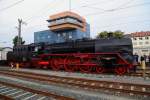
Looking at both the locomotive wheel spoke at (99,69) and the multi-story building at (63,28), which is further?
the multi-story building at (63,28)

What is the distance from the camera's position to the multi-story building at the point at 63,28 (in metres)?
95.8

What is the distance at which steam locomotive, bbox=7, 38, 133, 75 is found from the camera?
1842 cm

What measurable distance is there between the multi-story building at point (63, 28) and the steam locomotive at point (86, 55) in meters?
67.7

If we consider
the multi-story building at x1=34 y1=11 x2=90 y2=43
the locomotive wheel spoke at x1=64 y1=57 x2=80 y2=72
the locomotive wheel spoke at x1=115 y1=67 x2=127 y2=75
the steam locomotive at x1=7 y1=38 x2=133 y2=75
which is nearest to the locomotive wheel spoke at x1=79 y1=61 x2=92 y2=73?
the steam locomotive at x1=7 y1=38 x2=133 y2=75

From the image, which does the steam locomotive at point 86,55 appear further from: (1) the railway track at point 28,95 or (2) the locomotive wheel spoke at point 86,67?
(1) the railway track at point 28,95

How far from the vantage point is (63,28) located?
319 ft

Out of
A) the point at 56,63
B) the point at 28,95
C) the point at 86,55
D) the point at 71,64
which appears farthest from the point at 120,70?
the point at 28,95

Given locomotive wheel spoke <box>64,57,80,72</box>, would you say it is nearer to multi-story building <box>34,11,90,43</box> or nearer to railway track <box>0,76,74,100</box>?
railway track <box>0,76,74,100</box>

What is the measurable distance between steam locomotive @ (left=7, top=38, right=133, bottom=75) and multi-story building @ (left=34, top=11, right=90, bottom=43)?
6766 centimetres

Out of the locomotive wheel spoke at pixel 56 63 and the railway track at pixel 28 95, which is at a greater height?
the locomotive wheel spoke at pixel 56 63

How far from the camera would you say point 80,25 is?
103 meters

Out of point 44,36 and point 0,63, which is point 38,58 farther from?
point 44,36

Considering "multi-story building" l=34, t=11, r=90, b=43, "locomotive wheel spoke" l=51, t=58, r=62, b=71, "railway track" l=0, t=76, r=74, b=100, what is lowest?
"railway track" l=0, t=76, r=74, b=100

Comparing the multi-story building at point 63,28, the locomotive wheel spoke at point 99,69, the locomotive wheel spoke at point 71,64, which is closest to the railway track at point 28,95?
the locomotive wheel spoke at point 99,69
